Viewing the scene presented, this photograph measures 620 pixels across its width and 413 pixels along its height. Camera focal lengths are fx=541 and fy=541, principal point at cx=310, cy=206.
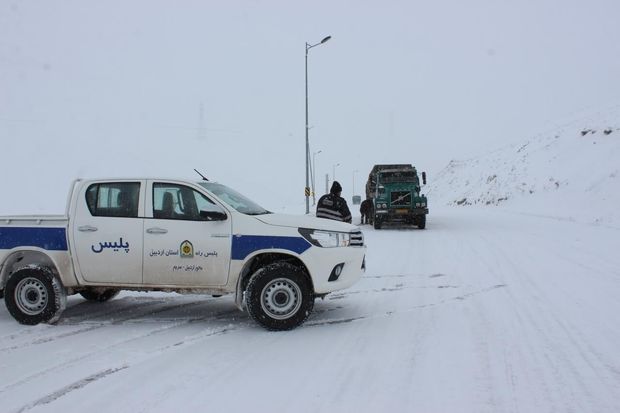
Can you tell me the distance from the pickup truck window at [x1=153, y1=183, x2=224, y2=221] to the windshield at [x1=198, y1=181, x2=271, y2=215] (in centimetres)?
19

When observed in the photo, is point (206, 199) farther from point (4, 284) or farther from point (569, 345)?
point (569, 345)

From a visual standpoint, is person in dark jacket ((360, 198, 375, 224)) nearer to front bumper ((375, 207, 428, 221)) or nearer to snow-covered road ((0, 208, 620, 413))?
front bumper ((375, 207, 428, 221))

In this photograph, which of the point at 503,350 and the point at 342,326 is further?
the point at 342,326

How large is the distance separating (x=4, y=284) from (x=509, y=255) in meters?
10.2

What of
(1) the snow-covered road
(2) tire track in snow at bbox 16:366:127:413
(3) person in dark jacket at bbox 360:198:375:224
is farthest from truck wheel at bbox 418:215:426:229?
(2) tire track in snow at bbox 16:366:127:413

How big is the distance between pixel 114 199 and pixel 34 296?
1.56m

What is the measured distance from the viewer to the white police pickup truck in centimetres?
628

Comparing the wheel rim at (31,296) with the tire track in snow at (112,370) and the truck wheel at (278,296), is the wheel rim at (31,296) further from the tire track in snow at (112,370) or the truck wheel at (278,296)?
the truck wheel at (278,296)

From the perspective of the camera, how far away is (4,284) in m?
6.93

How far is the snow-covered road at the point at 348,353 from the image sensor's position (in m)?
4.21

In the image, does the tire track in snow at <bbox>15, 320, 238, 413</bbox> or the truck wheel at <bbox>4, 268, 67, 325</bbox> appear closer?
the tire track in snow at <bbox>15, 320, 238, 413</bbox>

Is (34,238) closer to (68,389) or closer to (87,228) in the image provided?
(87,228)

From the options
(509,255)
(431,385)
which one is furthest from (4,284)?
(509,255)

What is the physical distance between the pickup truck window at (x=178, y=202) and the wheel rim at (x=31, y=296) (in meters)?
1.71
